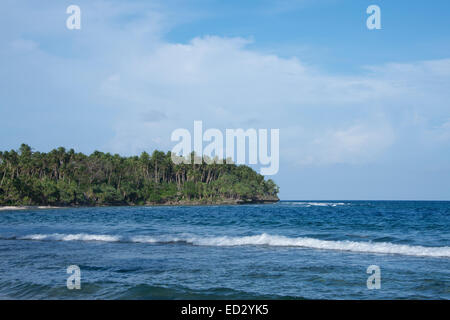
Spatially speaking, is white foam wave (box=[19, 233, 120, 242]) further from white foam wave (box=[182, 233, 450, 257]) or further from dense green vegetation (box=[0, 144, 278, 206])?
dense green vegetation (box=[0, 144, 278, 206])

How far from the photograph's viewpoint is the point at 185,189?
153 metres

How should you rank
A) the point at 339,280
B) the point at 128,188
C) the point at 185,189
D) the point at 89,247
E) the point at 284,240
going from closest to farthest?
the point at 339,280, the point at 89,247, the point at 284,240, the point at 128,188, the point at 185,189

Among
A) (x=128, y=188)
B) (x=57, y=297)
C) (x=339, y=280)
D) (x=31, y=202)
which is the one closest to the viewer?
(x=57, y=297)

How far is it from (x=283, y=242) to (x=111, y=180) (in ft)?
409

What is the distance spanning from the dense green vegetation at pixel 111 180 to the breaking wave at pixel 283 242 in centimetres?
8394

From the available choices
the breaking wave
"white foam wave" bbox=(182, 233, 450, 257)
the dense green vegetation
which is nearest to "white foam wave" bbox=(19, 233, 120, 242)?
the breaking wave


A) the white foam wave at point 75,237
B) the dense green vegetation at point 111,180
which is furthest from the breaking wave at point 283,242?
the dense green vegetation at point 111,180

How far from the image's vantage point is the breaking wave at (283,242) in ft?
62.5

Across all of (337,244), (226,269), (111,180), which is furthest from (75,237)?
(111,180)

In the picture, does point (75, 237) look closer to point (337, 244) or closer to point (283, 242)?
point (283, 242)

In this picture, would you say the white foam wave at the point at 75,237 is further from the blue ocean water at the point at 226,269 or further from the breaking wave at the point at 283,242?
the blue ocean water at the point at 226,269
